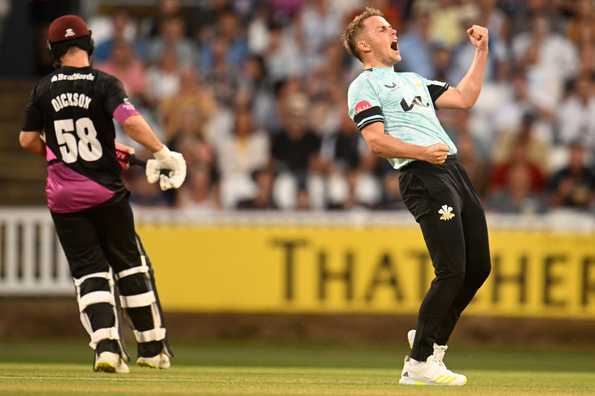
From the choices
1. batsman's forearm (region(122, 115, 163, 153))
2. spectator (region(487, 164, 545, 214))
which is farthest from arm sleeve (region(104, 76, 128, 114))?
spectator (region(487, 164, 545, 214))

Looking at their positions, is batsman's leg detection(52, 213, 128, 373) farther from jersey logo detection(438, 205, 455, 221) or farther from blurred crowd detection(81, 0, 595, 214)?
blurred crowd detection(81, 0, 595, 214)

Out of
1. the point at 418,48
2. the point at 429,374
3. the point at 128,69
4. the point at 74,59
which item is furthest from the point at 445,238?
the point at 128,69

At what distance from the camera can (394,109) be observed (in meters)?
8.34

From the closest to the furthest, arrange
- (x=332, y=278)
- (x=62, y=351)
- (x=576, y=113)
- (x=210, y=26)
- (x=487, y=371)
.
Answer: (x=487, y=371), (x=62, y=351), (x=332, y=278), (x=576, y=113), (x=210, y=26)

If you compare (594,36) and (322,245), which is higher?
(594,36)

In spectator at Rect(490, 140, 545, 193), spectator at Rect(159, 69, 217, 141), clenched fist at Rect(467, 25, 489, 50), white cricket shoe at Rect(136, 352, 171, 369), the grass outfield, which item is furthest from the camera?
spectator at Rect(159, 69, 217, 141)

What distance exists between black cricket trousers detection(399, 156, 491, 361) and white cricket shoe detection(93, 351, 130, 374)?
1.83 meters

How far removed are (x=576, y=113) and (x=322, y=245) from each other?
3.55m

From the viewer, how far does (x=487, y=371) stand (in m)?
11.0

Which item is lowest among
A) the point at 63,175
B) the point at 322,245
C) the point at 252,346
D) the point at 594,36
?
the point at 252,346

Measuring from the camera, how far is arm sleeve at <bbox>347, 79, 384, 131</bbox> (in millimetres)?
8242

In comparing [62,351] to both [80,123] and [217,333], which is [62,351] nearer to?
[217,333]

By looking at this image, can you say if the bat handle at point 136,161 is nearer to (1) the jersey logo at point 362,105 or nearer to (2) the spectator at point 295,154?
(1) the jersey logo at point 362,105

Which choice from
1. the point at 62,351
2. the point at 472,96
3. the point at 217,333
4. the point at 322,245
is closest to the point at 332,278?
the point at 322,245
